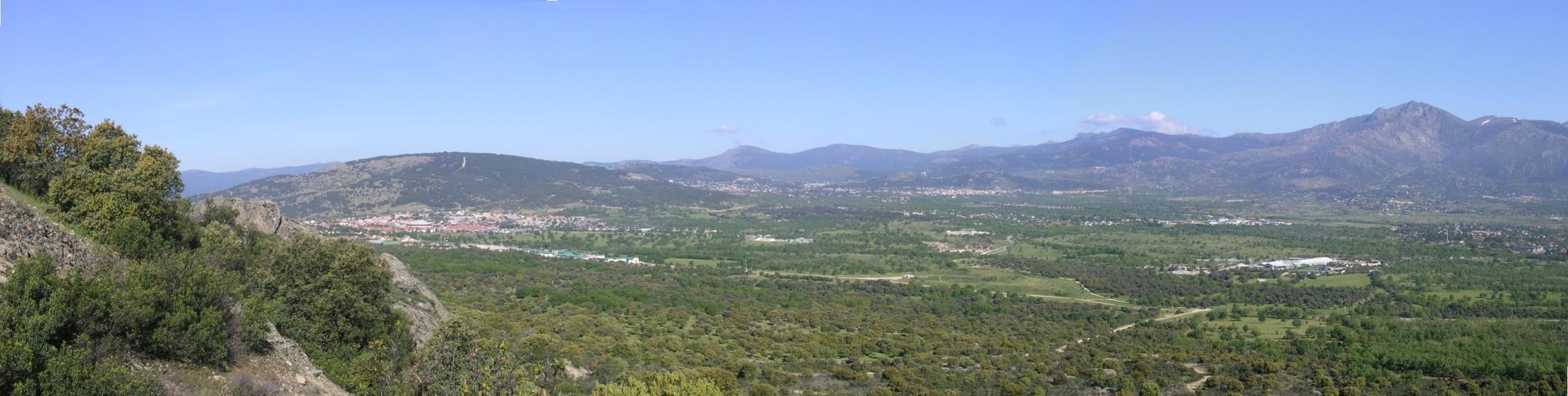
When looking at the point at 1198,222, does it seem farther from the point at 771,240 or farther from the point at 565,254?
the point at 565,254

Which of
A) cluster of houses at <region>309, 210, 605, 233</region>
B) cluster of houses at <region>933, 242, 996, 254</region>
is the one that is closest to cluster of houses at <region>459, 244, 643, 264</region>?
cluster of houses at <region>309, 210, 605, 233</region>

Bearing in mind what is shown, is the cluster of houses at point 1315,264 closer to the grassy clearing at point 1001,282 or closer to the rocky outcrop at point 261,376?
the grassy clearing at point 1001,282

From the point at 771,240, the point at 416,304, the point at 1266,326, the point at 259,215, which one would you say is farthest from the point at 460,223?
the point at 1266,326

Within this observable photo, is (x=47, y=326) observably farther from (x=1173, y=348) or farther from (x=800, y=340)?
(x=1173, y=348)

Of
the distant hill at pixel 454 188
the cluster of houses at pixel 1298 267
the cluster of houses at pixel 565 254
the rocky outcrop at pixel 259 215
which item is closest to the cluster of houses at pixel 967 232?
the cluster of houses at pixel 1298 267

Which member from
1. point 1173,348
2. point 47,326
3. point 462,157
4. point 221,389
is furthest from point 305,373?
point 462,157

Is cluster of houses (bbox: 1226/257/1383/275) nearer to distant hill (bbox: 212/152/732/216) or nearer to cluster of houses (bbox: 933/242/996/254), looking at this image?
cluster of houses (bbox: 933/242/996/254)
